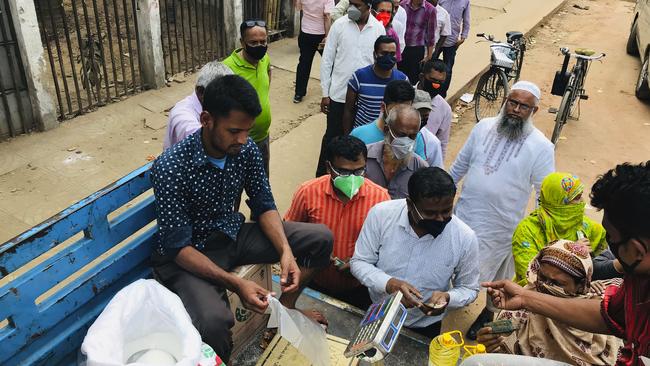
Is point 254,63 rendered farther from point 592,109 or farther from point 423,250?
point 592,109

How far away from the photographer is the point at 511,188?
11.5ft

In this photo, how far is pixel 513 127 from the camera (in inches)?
137

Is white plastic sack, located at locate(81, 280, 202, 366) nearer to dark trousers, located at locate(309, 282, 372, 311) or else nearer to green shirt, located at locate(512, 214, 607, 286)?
dark trousers, located at locate(309, 282, 372, 311)

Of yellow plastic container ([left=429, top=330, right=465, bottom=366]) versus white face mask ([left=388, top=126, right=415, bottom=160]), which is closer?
yellow plastic container ([left=429, top=330, right=465, bottom=366])

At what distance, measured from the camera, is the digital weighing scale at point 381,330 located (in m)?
1.86

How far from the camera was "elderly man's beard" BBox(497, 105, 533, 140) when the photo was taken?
3.47m

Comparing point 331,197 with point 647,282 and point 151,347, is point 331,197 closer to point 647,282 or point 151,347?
point 151,347

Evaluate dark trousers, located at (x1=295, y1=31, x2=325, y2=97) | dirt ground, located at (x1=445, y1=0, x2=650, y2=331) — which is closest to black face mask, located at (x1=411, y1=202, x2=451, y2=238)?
dirt ground, located at (x1=445, y1=0, x2=650, y2=331)

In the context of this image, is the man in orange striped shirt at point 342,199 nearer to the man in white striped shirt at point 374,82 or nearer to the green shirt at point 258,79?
the green shirt at point 258,79

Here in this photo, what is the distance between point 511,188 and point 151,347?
8.29 feet

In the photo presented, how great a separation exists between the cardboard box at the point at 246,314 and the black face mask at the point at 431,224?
846mm

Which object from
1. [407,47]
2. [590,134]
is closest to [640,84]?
[590,134]

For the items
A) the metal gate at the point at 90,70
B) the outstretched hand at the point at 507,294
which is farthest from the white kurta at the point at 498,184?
the metal gate at the point at 90,70

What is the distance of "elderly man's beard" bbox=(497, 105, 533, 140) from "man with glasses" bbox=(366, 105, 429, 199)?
602 mm
